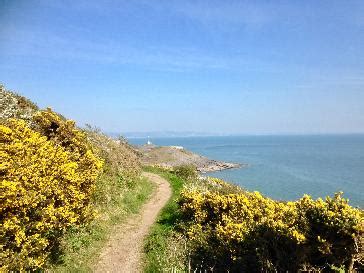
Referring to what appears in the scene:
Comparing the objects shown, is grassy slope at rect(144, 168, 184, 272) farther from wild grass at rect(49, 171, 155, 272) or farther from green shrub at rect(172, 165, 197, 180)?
green shrub at rect(172, 165, 197, 180)

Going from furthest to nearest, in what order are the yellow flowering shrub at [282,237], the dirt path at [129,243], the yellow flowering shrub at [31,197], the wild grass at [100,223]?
the dirt path at [129,243], the wild grass at [100,223], the yellow flowering shrub at [31,197], the yellow flowering shrub at [282,237]

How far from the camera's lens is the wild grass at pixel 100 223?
14742mm

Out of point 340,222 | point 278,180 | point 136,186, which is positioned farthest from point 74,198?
point 278,180

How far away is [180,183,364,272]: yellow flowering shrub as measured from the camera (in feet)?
32.6

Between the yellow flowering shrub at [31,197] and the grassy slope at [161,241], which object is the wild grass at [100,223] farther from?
the grassy slope at [161,241]

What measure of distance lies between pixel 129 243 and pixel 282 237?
371 inches

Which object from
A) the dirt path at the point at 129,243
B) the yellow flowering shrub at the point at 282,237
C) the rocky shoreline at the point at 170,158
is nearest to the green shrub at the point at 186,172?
the dirt path at the point at 129,243

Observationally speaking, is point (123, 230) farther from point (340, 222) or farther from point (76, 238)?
point (340, 222)

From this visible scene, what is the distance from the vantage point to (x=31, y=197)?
11.7m

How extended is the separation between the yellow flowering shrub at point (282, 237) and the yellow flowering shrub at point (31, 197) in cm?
573

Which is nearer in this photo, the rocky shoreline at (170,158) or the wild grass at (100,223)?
the wild grass at (100,223)

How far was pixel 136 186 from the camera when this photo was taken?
29375 mm

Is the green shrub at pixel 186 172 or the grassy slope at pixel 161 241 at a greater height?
the green shrub at pixel 186 172

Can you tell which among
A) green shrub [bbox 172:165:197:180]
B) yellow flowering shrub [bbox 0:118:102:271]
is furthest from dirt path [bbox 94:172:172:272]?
green shrub [bbox 172:165:197:180]
